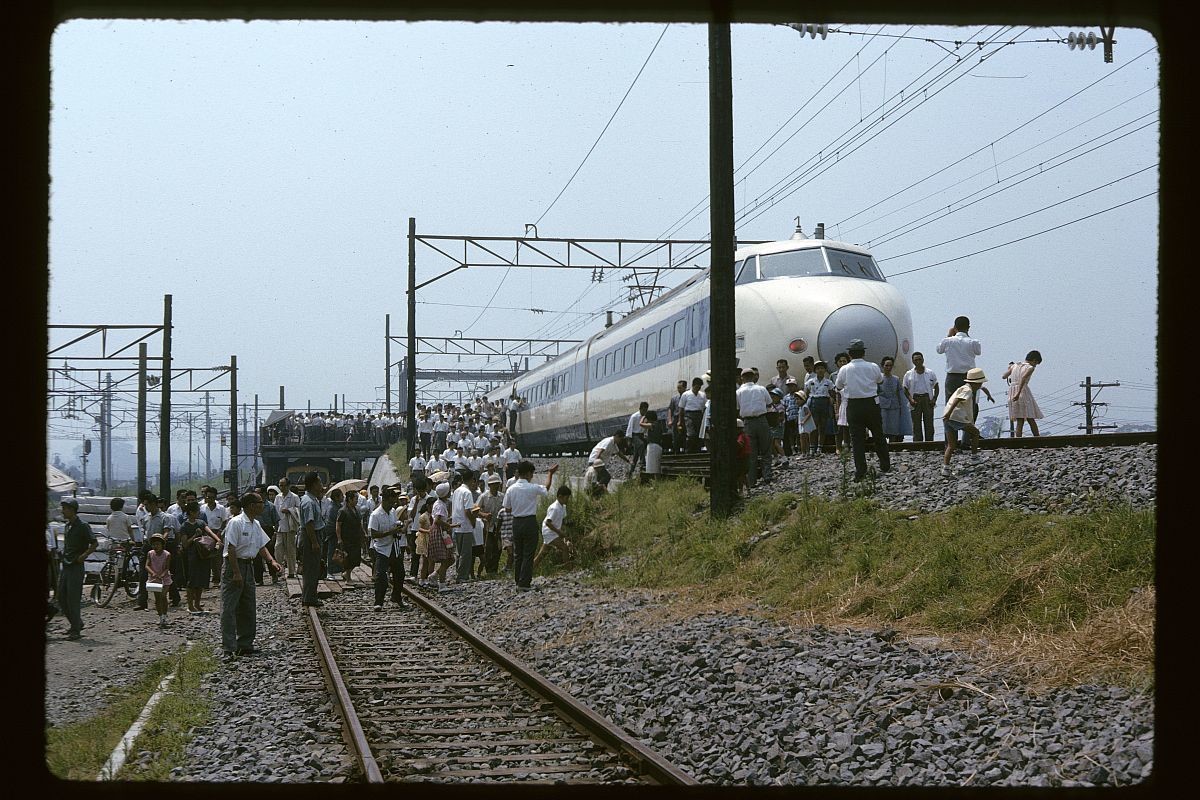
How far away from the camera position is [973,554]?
10164 mm

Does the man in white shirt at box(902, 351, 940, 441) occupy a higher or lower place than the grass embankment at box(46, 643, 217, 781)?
higher

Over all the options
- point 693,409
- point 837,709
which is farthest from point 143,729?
point 693,409

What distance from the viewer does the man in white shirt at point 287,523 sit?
19.5m

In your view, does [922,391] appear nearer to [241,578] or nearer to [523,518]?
[523,518]

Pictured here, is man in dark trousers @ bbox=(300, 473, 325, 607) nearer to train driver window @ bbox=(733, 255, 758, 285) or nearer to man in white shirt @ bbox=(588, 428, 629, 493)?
man in white shirt @ bbox=(588, 428, 629, 493)

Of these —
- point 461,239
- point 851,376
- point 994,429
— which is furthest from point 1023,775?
point 994,429

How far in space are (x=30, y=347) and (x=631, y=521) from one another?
16.2m

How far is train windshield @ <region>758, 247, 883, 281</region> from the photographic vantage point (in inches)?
783

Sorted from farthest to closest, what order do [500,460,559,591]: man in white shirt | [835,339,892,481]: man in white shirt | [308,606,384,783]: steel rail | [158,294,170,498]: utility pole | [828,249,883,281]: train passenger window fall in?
[158,294,170,498]: utility pole, [828,249,883,281]: train passenger window, [500,460,559,591]: man in white shirt, [835,339,892,481]: man in white shirt, [308,606,384,783]: steel rail

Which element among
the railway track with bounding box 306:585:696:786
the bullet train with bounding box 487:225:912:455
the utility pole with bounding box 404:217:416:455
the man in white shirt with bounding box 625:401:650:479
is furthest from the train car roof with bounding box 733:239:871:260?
the utility pole with bounding box 404:217:416:455

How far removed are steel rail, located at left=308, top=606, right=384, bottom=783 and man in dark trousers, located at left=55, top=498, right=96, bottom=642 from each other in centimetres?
327

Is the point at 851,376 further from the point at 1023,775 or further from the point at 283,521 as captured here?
the point at 283,521

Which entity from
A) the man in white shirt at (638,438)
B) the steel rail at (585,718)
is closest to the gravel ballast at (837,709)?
the steel rail at (585,718)

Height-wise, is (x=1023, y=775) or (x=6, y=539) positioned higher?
(x=6, y=539)
